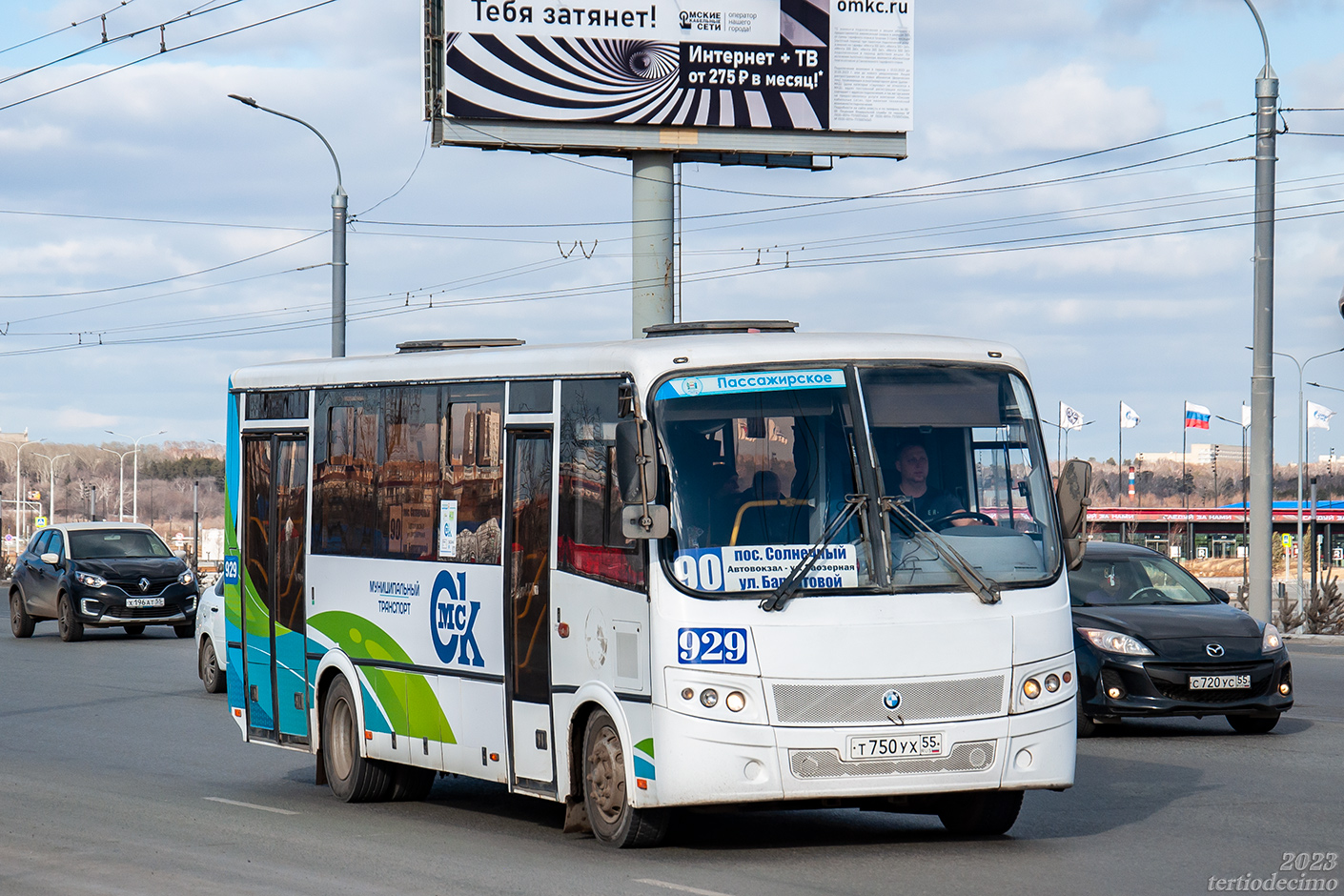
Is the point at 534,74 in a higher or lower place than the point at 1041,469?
higher

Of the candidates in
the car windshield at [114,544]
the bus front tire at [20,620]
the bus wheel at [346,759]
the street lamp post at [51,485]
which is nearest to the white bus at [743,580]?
the bus wheel at [346,759]

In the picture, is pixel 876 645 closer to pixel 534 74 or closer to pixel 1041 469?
pixel 1041 469

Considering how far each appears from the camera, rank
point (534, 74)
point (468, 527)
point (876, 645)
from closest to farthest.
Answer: point (876, 645), point (468, 527), point (534, 74)

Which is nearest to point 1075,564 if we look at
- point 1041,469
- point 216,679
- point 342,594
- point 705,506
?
point 1041,469

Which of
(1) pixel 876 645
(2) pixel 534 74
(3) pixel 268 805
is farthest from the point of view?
(2) pixel 534 74

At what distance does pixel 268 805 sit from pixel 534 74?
97.3 ft

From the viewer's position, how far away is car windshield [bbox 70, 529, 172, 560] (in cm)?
2925

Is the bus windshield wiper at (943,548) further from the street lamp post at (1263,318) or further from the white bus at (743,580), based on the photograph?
the street lamp post at (1263,318)

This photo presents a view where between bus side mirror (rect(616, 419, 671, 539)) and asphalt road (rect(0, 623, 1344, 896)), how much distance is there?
164 centimetres

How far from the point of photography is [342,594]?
1198cm

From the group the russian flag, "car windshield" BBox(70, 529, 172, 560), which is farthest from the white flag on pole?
"car windshield" BBox(70, 529, 172, 560)

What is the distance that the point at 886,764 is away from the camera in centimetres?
886

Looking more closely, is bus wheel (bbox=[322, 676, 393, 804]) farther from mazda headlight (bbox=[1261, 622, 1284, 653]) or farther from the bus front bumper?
mazda headlight (bbox=[1261, 622, 1284, 653])

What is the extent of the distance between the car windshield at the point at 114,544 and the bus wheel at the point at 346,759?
18120 millimetres
